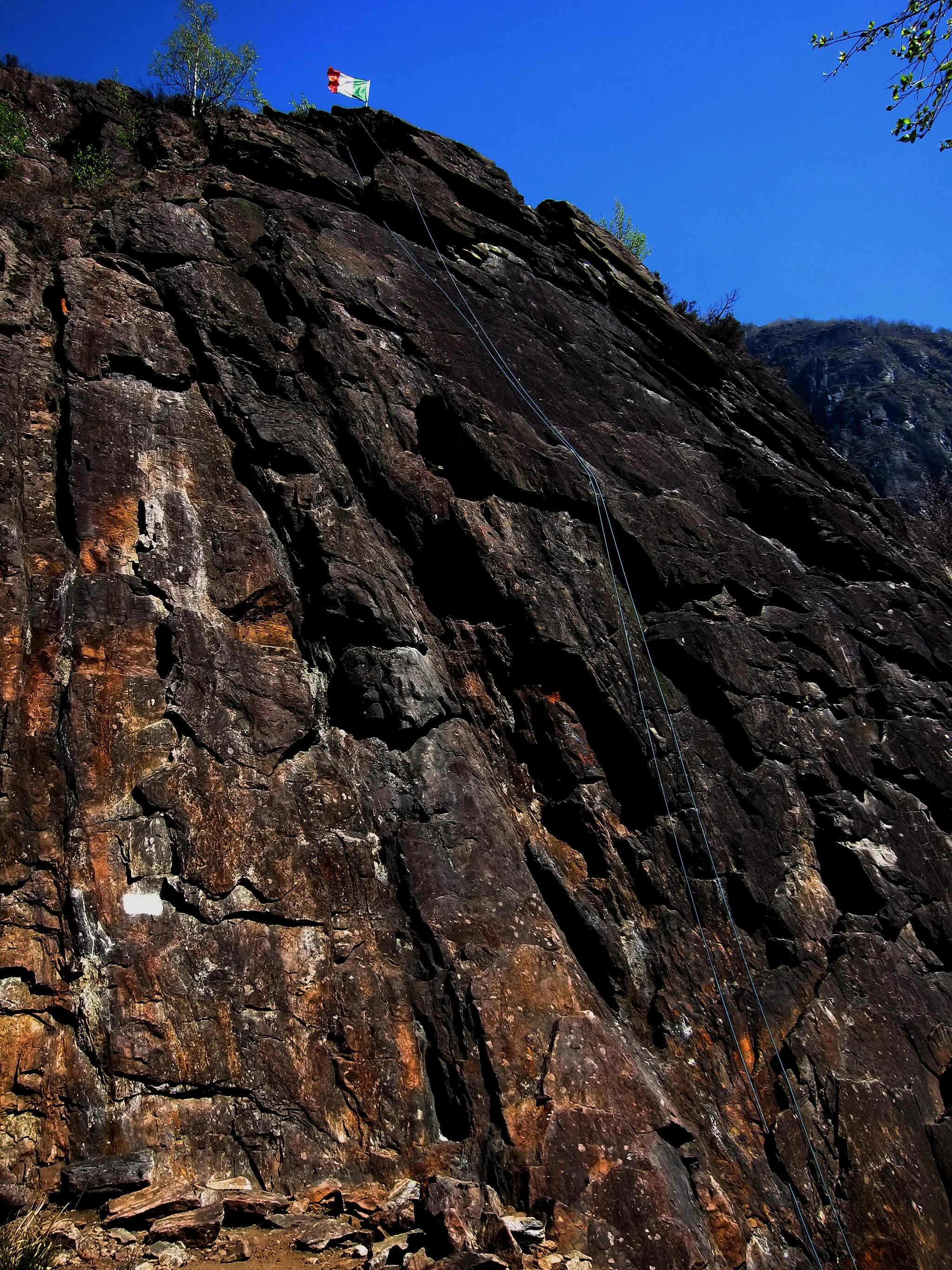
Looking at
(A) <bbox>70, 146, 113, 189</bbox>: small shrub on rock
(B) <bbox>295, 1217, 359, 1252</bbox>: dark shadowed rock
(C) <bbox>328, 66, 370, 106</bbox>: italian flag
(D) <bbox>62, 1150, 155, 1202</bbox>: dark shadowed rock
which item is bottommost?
(B) <bbox>295, 1217, 359, 1252</bbox>: dark shadowed rock

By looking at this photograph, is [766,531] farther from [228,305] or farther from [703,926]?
[228,305]

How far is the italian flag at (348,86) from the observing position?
1591 cm

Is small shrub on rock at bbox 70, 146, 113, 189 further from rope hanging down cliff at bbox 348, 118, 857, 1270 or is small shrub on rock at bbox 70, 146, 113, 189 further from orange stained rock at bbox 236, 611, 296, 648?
orange stained rock at bbox 236, 611, 296, 648

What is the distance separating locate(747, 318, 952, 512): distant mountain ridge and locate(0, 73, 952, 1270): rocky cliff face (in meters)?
34.6

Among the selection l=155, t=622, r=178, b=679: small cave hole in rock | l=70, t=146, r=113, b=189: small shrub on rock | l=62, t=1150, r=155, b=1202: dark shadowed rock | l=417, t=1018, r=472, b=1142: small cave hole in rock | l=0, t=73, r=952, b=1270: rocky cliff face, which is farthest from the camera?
l=70, t=146, r=113, b=189: small shrub on rock

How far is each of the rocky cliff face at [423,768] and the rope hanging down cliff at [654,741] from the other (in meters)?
0.10

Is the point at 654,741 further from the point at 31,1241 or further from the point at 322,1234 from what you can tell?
the point at 31,1241

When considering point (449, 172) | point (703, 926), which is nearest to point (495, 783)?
point (703, 926)

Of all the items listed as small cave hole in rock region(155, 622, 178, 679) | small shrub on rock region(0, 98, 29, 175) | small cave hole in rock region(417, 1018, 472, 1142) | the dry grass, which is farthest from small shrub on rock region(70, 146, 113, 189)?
the dry grass

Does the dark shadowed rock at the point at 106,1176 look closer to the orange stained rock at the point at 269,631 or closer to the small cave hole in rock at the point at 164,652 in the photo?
the small cave hole in rock at the point at 164,652

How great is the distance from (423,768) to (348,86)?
46.9ft

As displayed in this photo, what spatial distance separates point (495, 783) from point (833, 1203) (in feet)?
15.6

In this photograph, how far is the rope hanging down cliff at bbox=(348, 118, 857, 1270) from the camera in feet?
24.6

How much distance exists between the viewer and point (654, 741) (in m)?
9.53
